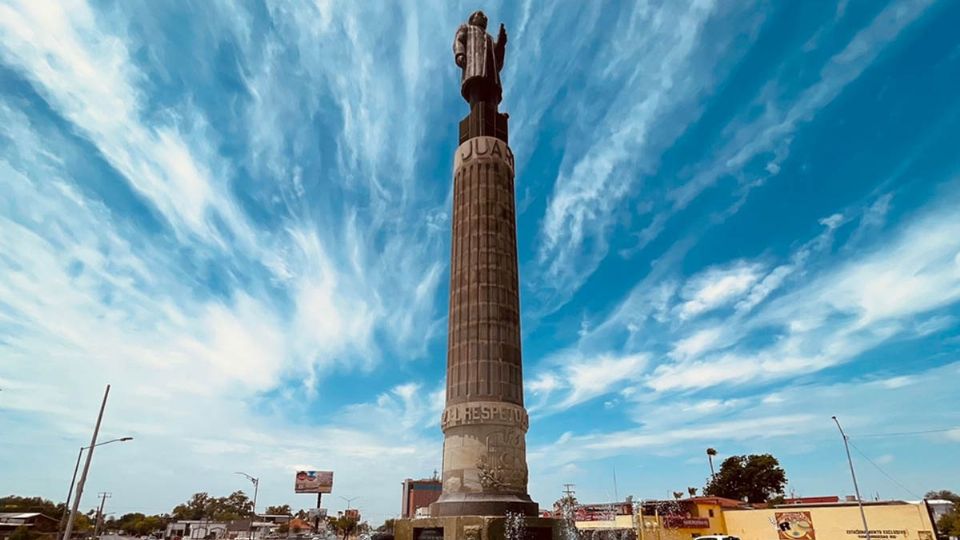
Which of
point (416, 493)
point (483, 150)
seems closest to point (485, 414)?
point (483, 150)

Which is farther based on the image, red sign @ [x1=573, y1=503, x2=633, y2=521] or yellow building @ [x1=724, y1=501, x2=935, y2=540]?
red sign @ [x1=573, y1=503, x2=633, y2=521]

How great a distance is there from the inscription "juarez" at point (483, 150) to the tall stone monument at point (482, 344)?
6 cm

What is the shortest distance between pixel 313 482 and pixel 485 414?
345 feet

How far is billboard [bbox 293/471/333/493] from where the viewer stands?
113688 mm

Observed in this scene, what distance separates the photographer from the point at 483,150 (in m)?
27.8

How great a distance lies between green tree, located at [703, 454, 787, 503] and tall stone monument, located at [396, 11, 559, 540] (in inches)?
2691

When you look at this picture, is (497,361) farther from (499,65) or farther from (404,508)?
(404,508)

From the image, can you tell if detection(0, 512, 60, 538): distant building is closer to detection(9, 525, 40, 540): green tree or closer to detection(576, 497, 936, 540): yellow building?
detection(9, 525, 40, 540): green tree

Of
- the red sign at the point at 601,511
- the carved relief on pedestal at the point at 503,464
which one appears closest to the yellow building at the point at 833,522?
the red sign at the point at 601,511

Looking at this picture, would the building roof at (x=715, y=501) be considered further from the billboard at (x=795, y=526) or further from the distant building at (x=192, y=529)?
the distant building at (x=192, y=529)

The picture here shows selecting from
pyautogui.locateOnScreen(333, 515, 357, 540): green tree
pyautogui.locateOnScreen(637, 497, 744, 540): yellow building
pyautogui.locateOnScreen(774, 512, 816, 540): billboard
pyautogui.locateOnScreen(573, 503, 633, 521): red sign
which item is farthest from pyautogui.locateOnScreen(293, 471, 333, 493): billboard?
pyautogui.locateOnScreen(774, 512, 816, 540): billboard

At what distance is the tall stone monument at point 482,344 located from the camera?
21.1 meters

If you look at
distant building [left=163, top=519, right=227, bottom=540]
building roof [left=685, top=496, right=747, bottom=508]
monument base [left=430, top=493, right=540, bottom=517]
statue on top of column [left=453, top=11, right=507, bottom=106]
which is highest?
statue on top of column [left=453, top=11, right=507, bottom=106]

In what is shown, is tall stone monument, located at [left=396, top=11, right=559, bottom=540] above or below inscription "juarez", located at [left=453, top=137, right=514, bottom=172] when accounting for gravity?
below
